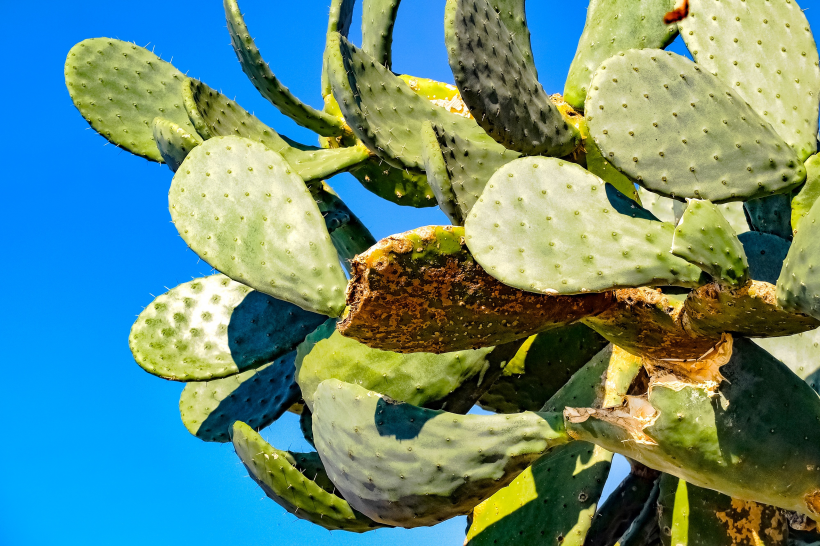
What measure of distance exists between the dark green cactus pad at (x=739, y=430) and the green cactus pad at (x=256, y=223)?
730 millimetres

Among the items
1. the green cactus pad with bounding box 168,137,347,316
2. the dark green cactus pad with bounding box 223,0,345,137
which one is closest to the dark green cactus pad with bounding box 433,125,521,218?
the green cactus pad with bounding box 168,137,347,316

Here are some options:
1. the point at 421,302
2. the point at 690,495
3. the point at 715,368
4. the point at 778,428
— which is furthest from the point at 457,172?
the point at 690,495

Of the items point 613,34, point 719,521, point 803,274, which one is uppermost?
point 613,34

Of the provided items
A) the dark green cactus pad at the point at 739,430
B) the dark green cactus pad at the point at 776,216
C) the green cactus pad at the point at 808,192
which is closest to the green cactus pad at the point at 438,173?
the dark green cactus pad at the point at 739,430

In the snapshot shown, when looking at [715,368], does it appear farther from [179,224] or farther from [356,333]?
[179,224]

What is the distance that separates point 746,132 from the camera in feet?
5.81

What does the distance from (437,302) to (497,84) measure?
601 millimetres

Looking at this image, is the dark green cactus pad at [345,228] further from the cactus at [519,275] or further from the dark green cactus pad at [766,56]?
the dark green cactus pad at [766,56]

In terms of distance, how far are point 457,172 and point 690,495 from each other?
1.15 meters

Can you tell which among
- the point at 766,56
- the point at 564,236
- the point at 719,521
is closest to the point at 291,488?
the point at 564,236

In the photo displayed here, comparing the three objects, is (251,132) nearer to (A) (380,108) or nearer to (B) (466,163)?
(A) (380,108)

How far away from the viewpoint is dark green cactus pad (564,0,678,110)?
8.07ft

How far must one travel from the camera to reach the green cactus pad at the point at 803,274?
1454mm

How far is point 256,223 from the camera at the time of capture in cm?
190
